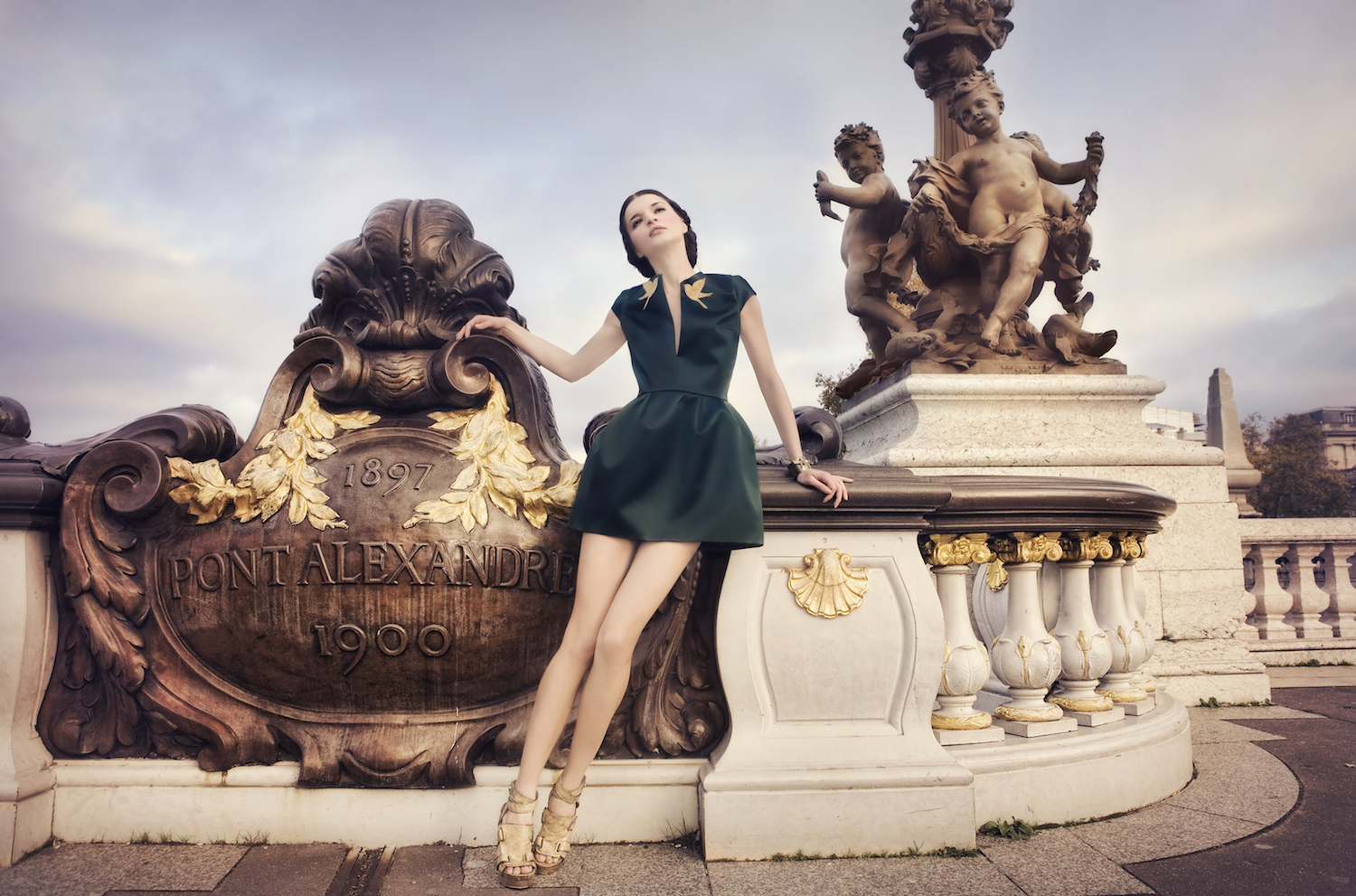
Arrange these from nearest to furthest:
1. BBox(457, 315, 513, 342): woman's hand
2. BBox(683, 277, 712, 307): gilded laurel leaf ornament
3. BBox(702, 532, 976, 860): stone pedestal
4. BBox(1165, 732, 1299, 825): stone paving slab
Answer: BBox(702, 532, 976, 860): stone pedestal
BBox(683, 277, 712, 307): gilded laurel leaf ornament
BBox(457, 315, 513, 342): woman's hand
BBox(1165, 732, 1299, 825): stone paving slab

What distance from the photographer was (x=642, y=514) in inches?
89.5

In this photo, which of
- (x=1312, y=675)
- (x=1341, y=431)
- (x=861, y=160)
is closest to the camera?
(x=1312, y=675)

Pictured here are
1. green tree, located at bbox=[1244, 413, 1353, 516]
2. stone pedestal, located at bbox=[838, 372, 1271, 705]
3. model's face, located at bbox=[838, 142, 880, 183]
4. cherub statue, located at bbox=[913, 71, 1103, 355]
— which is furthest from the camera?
green tree, located at bbox=[1244, 413, 1353, 516]

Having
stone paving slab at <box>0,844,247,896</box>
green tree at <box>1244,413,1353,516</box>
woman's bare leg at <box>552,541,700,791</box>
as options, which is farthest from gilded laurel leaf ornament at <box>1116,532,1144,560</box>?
green tree at <box>1244,413,1353,516</box>

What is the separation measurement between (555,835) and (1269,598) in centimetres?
635

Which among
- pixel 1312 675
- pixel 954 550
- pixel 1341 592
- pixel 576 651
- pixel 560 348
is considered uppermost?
pixel 560 348

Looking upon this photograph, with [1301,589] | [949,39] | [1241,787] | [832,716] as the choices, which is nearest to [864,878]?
[832,716]

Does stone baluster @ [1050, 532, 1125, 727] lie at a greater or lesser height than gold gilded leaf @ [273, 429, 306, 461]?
lesser

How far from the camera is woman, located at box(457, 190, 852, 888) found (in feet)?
7.32

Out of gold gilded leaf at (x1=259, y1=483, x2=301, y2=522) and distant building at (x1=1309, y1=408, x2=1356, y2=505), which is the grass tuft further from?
distant building at (x1=1309, y1=408, x2=1356, y2=505)

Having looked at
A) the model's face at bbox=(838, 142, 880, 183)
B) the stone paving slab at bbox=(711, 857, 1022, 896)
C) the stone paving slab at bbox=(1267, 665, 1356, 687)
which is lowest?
the stone paving slab at bbox=(1267, 665, 1356, 687)

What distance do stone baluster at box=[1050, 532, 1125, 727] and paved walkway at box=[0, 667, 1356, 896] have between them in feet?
1.28

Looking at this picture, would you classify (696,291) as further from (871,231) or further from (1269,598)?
(1269,598)

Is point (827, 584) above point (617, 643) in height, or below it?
above
